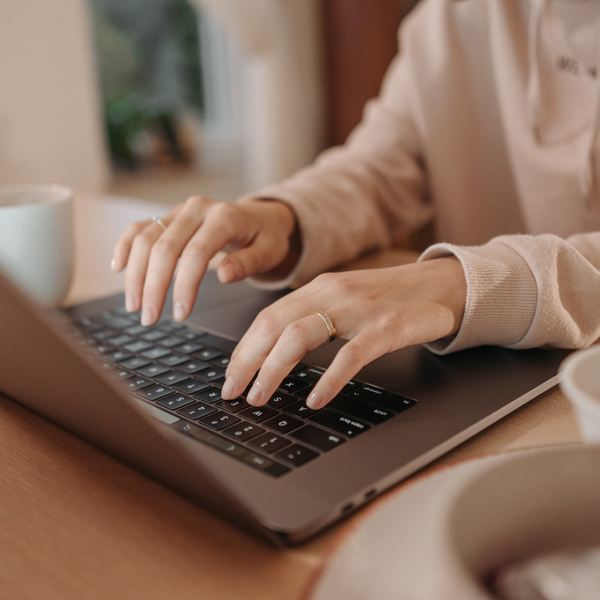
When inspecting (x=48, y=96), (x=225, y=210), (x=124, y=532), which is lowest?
(x=124, y=532)

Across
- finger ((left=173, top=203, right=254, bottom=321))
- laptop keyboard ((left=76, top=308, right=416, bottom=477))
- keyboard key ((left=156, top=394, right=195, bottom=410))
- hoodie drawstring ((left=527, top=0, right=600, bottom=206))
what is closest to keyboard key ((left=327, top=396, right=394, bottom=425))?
laptop keyboard ((left=76, top=308, right=416, bottom=477))

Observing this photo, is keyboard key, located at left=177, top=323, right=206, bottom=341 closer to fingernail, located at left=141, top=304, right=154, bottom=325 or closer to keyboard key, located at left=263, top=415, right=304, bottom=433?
fingernail, located at left=141, top=304, right=154, bottom=325

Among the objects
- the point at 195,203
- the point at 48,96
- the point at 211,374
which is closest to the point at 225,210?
the point at 195,203

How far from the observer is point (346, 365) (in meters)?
0.42

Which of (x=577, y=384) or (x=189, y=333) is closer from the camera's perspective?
(x=577, y=384)

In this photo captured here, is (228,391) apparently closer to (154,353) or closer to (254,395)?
(254,395)

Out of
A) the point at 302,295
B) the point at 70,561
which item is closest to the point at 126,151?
the point at 302,295

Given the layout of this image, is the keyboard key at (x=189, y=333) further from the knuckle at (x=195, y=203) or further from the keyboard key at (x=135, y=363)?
the knuckle at (x=195, y=203)

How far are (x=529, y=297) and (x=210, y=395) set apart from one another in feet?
0.86

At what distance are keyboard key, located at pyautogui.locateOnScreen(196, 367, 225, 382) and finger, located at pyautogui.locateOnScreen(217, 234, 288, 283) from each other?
17cm

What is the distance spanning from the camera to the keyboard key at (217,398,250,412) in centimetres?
42

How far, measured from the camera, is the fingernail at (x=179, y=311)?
567 mm

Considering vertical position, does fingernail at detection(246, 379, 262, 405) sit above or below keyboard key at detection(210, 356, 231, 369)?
above

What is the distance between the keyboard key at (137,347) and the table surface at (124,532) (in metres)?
0.12
